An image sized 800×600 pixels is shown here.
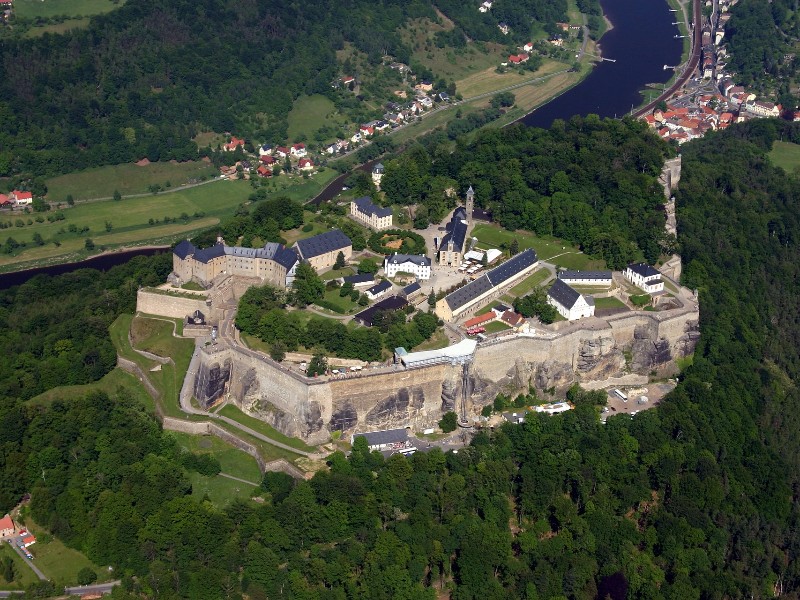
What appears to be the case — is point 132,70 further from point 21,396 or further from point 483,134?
point 21,396

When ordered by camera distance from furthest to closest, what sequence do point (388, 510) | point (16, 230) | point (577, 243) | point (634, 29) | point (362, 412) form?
point (634, 29) → point (16, 230) → point (577, 243) → point (362, 412) → point (388, 510)

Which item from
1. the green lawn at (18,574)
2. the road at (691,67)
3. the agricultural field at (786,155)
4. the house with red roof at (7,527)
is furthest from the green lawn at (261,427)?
the road at (691,67)

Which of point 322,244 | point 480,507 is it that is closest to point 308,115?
point 322,244

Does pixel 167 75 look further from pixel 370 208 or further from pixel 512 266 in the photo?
pixel 512 266

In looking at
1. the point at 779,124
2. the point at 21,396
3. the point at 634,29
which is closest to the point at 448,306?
the point at 21,396

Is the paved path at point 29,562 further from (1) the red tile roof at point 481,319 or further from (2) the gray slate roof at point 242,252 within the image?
(1) the red tile roof at point 481,319

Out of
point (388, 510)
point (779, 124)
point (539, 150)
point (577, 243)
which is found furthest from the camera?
point (779, 124)

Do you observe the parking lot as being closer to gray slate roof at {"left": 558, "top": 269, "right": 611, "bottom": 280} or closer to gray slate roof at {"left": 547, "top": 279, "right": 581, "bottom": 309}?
gray slate roof at {"left": 547, "top": 279, "right": 581, "bottom": 309}
